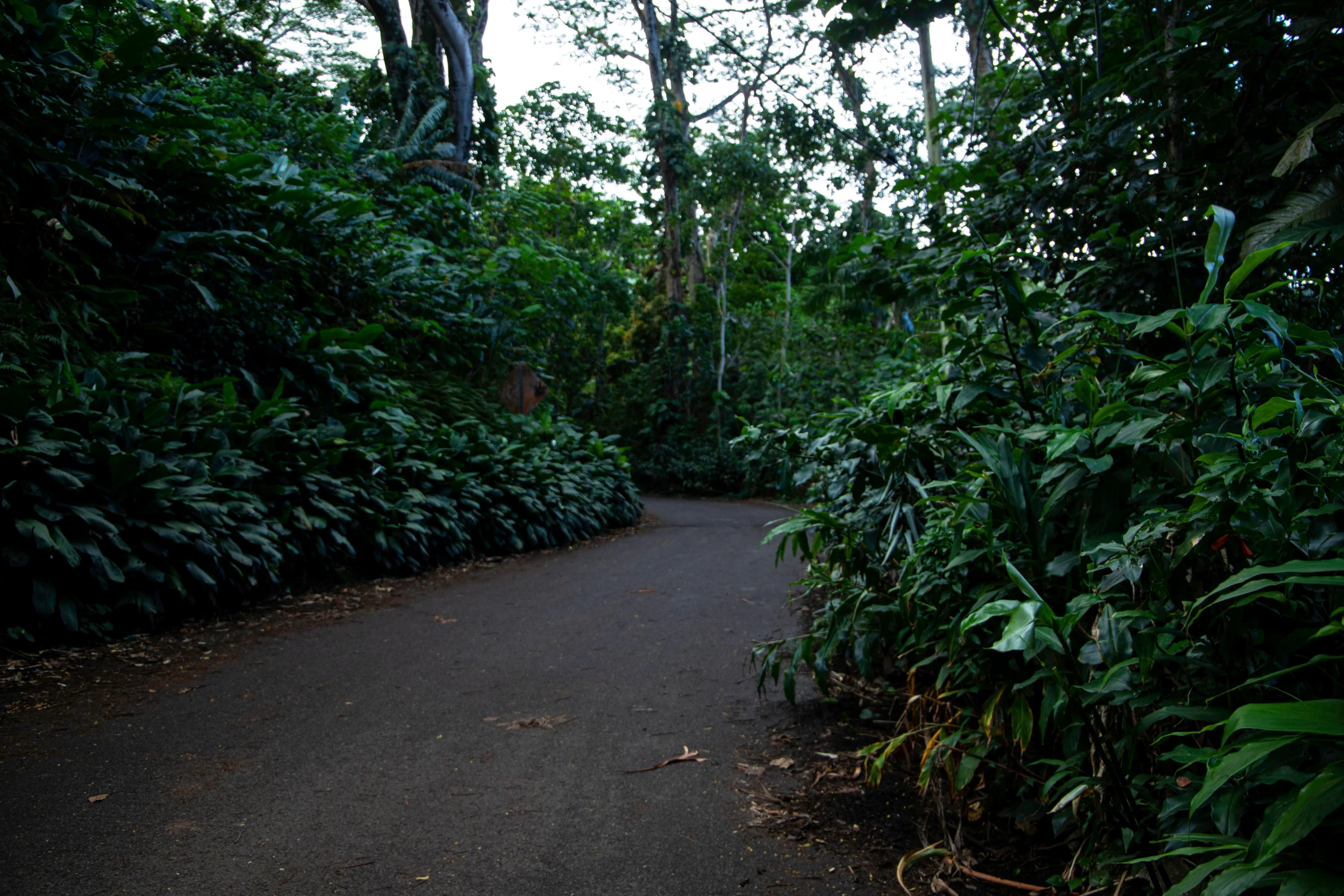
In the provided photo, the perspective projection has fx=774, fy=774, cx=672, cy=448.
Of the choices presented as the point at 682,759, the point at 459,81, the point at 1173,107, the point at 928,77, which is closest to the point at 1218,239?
the point at 1173,107

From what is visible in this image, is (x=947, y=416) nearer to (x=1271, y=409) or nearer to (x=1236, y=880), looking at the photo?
(x=1271, y=409)

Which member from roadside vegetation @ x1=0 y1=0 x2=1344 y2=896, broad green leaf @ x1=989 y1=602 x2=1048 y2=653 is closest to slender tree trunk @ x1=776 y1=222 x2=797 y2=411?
roadside vegetation @ x1=0 y1=0 x2=1344 y2=896

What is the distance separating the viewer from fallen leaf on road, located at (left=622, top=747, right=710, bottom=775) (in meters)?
2.87

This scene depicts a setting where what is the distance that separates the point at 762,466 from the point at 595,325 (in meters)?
16.8

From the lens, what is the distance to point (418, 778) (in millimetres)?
2762

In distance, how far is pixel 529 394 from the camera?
1224 centimetres

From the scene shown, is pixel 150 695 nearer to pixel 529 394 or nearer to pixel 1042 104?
pixel 1042 104

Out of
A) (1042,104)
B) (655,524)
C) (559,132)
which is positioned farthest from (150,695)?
(559,132)

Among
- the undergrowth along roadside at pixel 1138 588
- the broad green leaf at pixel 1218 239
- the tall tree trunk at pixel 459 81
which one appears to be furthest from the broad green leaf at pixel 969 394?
the tall tree trunk at pixel 459 81

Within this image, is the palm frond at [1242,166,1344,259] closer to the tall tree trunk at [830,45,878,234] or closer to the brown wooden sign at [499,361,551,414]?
the brown wooden sign at [499,361,551,414]

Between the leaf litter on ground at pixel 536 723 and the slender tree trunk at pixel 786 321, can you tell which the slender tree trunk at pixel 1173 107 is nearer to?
the leaf litter on ground at pixel 536 723

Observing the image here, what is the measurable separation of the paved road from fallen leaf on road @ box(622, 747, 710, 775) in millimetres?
48

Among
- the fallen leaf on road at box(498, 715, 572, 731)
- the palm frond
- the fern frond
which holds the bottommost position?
the fallen leaf on road at box(498, 715, 572, 731)

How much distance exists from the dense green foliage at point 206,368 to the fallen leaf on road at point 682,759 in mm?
2954
